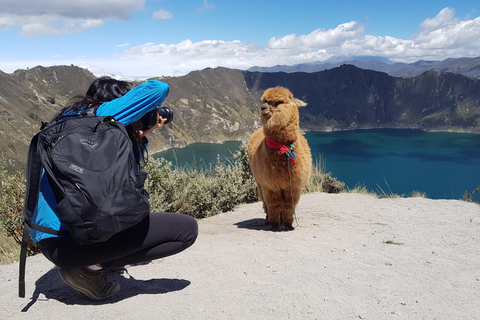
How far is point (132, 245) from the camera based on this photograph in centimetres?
248


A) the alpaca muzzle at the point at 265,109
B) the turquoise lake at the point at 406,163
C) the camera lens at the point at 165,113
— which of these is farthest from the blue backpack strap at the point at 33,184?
the turquoise lake at the point at 406,163

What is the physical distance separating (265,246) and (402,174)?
7343 centimetres

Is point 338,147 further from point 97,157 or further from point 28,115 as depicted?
point 97,157

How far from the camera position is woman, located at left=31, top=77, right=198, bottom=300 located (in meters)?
2.29

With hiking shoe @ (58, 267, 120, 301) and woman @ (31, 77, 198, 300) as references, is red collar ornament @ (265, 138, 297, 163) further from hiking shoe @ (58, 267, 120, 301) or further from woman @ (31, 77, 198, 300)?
hiking shoe @ (58, 267, 120, 301)

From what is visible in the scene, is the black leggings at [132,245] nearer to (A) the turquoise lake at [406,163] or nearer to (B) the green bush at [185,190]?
(B) the green bush at [185,190]

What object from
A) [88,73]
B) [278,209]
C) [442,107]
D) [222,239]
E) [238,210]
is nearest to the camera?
[222,239]

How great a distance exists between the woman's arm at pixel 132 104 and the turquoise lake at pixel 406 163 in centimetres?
4095

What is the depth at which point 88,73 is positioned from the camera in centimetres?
13838

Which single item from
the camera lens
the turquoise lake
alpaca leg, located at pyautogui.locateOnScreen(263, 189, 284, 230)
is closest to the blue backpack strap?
the camera lens

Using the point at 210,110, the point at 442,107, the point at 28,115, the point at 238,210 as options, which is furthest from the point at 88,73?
the point at 442,107

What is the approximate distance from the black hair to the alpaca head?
2353 millimetres

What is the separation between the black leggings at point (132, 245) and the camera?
2312mm

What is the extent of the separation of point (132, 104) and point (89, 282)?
1.38 m
